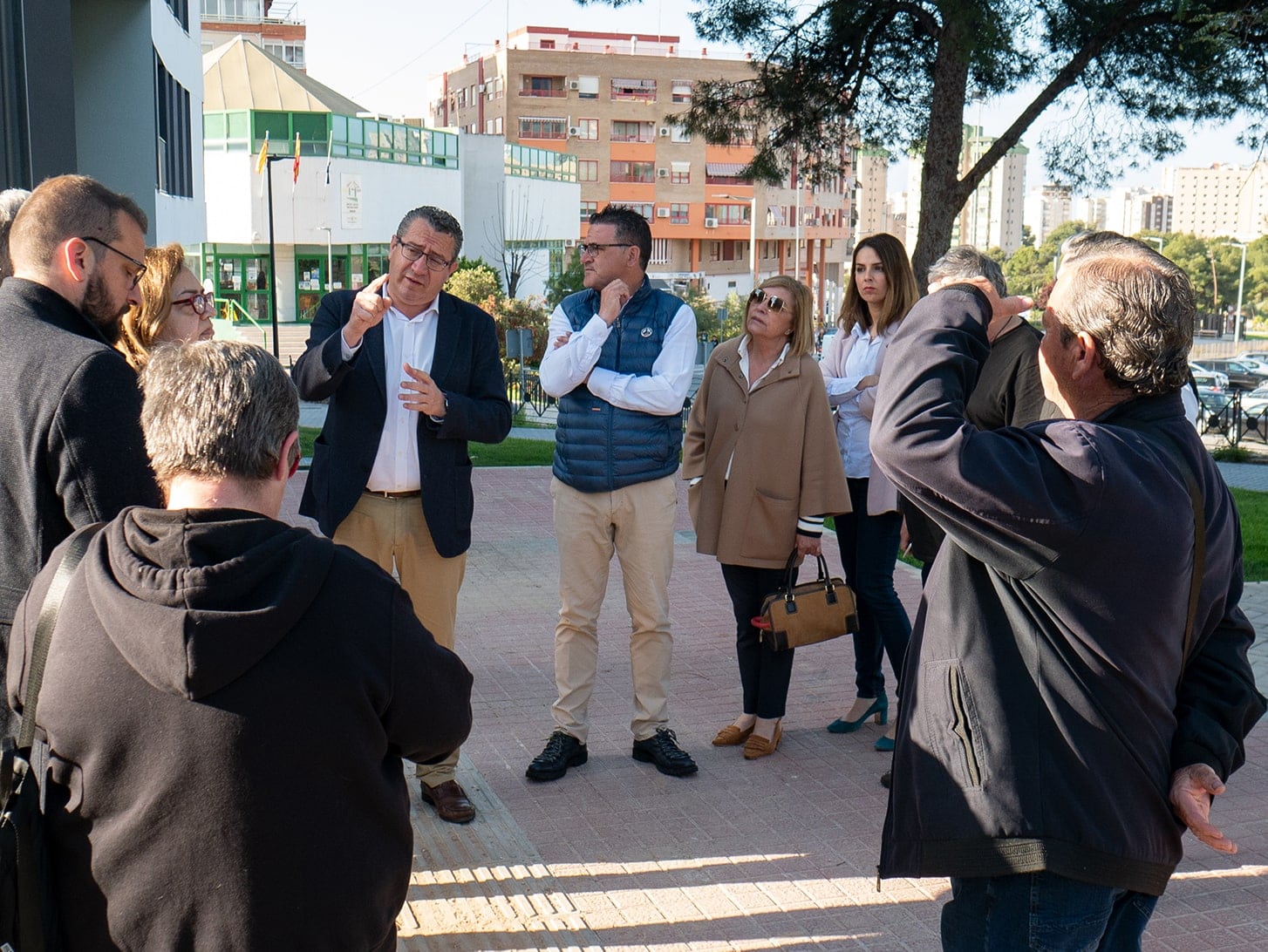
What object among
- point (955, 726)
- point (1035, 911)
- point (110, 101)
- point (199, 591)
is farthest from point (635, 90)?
point (199, 591)

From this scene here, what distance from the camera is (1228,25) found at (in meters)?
10.0

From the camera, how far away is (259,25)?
326 ft

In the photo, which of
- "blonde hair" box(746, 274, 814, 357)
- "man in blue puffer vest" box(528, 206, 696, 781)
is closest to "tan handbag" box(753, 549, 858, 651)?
"man in blue puffer vest" box(528, 206, 696, 781)

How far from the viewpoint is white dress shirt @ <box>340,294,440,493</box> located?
461cm

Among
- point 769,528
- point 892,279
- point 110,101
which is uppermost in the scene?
point 110,101

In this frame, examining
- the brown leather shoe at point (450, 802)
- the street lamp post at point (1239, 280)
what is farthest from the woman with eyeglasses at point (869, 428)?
the street lamp post at point (1239, 280)

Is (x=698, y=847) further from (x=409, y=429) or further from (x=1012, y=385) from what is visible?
(x=1012, y=385)

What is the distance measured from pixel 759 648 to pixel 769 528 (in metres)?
0.55

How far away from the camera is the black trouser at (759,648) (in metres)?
5.30

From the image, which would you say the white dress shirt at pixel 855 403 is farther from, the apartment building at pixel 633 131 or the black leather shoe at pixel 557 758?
the apartment building at pixel 633 131

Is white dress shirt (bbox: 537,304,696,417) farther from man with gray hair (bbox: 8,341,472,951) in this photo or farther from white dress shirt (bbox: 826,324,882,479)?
man with gray hair (bbox: 8,341,472,951)

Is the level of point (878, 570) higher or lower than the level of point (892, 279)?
lower

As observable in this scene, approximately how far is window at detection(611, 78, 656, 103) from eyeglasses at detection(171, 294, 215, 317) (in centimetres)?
9260

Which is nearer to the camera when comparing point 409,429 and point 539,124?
point 409,429
